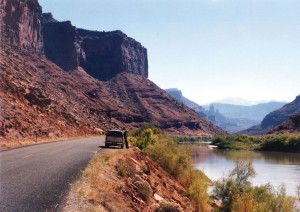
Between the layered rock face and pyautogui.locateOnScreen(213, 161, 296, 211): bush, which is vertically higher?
the layered rock face

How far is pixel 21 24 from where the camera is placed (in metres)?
152

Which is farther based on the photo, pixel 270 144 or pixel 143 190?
pixel 270 144

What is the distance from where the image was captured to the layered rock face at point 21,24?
456 feet

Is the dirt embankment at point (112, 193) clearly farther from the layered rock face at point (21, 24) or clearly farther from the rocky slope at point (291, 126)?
the rocky slope at point (291, 126)

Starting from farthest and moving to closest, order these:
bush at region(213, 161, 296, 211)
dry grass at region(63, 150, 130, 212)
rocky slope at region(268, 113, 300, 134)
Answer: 1. rocky slope at region(268, 113, 300, 134)
2. bush at region(213, 161, 296, 211)
3. dry grass at region(63, 150, 130, 212)

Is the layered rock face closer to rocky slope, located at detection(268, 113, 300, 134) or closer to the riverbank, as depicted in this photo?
the riverbank

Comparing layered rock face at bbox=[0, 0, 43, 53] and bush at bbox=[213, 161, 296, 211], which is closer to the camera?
bush at bbox=[213, 161, 296, 211]

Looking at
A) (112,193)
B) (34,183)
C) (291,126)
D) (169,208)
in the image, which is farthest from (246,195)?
(291,126)

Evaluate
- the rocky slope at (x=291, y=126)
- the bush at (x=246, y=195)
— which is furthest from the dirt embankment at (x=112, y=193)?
the rocky slope at (x=291, y=126)

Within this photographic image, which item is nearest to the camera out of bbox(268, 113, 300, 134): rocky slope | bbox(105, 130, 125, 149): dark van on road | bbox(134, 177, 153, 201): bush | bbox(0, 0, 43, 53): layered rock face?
bbox(134, 177, 153, 201): bush

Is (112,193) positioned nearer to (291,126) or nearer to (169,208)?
(169,208)

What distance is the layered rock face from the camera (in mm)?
138875

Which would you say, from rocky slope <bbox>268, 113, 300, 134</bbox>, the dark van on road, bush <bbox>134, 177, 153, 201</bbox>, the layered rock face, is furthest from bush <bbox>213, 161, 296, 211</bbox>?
rocky slope <bbox>268, 113, 300, 134</bbox>

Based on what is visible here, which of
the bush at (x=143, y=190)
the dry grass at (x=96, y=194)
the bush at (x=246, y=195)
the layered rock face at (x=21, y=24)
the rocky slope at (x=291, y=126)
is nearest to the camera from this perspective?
the dry grass at (x=96, y=194)
